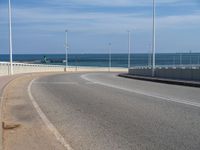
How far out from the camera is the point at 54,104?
18.6 metres

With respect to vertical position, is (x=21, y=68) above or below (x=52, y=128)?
below

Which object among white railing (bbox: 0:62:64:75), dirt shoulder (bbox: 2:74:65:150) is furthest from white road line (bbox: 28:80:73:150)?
white railing (bbox: 0:62:64:75)

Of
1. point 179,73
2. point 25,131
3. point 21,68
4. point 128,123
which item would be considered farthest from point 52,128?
point 21,68

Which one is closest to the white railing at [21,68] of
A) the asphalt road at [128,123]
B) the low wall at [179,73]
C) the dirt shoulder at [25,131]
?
the low wall at [179,73]

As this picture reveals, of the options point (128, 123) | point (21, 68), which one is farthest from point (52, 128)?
Result: point (21, 68)

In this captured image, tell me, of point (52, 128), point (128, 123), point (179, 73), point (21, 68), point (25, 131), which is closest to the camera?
point (25, 131)

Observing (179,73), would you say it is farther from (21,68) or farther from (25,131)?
(21,68)

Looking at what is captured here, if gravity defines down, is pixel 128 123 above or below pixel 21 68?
above

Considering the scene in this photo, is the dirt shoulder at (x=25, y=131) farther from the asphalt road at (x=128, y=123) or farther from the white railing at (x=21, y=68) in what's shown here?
the white railing at (x=21, y=68)

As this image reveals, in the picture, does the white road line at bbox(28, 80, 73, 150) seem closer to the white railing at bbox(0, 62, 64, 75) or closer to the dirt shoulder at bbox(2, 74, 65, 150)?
the dirt shoulder at bbox(2, 74, 65, 150)

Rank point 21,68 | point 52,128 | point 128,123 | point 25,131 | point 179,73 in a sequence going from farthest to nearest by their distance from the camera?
point 21,68 → point 179,73 → point 128,123 → point 52,128 → point 25,131

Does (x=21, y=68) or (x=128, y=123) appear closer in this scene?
(x=128, y=123)

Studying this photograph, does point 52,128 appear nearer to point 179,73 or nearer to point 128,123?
point 128,123

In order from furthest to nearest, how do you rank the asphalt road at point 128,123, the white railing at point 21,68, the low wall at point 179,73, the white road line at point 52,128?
the white railing at point 21,68, the low wall at point 179,73, the white road line at point 52,128, the asphalt road at point 128,123
